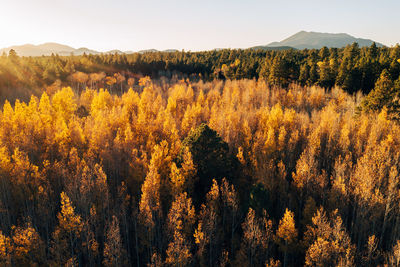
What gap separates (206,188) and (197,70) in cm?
9774

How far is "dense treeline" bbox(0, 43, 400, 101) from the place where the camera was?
65.1m

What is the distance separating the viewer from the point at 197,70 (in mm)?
121500

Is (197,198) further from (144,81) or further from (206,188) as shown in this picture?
(144,81)

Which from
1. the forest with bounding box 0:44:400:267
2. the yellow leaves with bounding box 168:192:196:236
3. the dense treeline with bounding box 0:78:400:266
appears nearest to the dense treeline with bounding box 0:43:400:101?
the forest with bounding box 0:44:400:267

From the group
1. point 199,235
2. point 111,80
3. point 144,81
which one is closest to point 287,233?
point 199,235

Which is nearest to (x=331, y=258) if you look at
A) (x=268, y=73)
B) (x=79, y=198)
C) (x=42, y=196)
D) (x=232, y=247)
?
(x=232, y=247)

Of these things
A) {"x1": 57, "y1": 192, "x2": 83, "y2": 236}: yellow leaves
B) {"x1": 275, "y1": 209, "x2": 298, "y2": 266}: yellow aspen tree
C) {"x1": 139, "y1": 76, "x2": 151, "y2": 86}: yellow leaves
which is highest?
{"x1": 139, "y1": 76, "x2": 151, "y2": 86}: yellow leaves

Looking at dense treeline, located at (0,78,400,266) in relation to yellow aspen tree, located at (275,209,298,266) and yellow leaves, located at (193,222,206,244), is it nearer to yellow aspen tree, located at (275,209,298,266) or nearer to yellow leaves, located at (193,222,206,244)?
yellow aspen tree, located at (275,209,298,266)

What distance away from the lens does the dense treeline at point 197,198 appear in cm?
2508

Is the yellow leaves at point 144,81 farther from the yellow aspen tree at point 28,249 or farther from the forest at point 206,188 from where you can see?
the yellow aspen tree at point 28,249

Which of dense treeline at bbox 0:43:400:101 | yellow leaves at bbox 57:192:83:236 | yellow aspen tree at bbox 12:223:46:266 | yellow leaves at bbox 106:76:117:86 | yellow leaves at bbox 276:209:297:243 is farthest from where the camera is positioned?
yellow leaves at bbox 106:76:117:86

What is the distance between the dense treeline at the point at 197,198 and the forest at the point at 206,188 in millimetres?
198

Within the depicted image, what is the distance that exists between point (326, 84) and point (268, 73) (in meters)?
20.3

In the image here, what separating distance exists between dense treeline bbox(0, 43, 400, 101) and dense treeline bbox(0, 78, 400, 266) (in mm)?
23656
